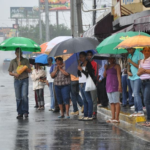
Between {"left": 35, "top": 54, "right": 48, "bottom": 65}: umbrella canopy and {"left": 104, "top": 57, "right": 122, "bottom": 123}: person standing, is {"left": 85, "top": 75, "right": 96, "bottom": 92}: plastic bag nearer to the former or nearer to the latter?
{"left": 104, "top": 57, "right": 122, "bottom": 123}: person standing

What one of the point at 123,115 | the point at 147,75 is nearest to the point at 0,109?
the point at 123,115

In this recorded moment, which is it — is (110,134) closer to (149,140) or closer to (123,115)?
(149,140)

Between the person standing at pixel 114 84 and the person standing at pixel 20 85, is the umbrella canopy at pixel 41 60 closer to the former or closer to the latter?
the person standing at pixel 20 85

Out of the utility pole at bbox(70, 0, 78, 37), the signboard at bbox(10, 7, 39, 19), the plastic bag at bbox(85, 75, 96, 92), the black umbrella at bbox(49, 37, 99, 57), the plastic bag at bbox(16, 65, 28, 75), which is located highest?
the signboard at bbox(10, 7, 39, 19)

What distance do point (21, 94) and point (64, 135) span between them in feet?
13.0

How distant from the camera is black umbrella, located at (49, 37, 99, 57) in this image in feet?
41.3

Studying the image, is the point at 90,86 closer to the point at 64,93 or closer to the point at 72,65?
the point at 72,65

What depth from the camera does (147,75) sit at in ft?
35.8

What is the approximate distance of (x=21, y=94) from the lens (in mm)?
14023

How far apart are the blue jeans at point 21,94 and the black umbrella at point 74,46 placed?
1517 mm

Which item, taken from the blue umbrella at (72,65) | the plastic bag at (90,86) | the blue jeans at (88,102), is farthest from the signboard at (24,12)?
the plastic bag at (90,86)

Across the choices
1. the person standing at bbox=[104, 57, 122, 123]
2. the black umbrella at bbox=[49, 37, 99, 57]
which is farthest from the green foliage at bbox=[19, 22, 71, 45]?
the person standing at bbox=[104, 57, 122, 123]

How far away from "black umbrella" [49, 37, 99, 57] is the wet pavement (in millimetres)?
1718

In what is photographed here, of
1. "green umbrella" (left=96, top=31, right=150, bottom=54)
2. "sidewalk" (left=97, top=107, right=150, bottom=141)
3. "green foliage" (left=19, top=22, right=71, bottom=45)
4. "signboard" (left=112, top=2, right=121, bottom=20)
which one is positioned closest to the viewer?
"sidewalk" (left=97, top=107, right=150, bottom=141)
